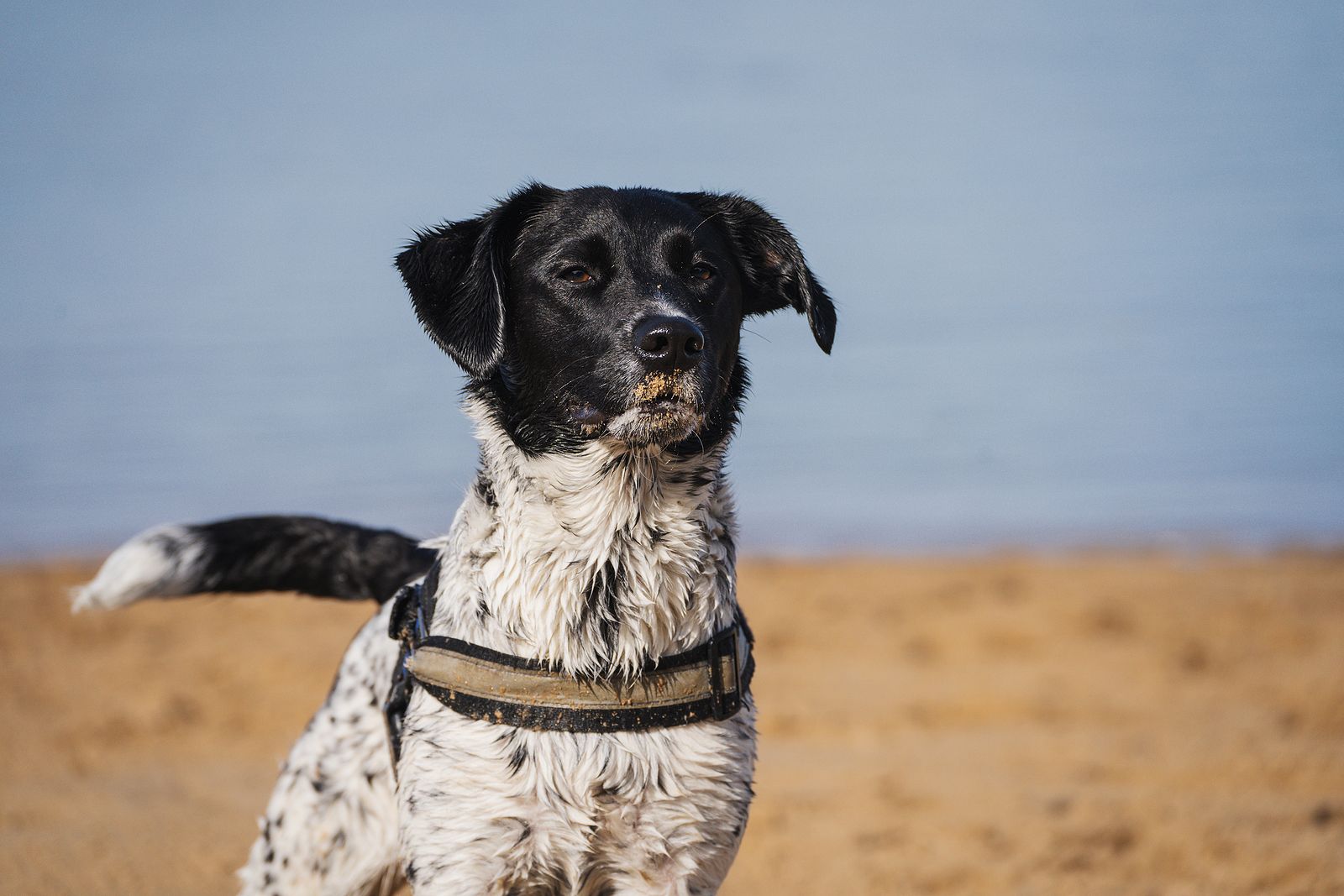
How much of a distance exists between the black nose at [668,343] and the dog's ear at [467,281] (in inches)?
15.1

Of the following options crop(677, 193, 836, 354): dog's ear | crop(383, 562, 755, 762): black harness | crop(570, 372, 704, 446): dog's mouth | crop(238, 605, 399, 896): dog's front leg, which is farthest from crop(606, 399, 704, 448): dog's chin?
crop(238, 605, 399, 896): dog's front leg

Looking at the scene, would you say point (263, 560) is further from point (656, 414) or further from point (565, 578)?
point (656, 414)

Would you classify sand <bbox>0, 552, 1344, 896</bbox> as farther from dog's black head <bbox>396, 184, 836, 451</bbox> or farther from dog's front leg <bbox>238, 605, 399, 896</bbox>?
dog's black head <bbox>396, 184, 836, 451</bbox>

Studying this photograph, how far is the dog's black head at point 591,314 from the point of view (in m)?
2.86

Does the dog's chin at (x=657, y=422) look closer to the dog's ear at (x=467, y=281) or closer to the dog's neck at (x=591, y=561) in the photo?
the dog's neck at (x=591, y=561)

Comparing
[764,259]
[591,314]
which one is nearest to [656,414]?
[591,314]

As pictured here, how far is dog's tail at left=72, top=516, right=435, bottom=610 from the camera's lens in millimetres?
3588

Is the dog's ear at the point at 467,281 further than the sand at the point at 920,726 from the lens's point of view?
No

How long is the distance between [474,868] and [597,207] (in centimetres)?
161

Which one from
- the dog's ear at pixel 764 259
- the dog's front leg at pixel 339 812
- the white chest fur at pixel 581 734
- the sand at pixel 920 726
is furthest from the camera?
the sand at pixel 920 726

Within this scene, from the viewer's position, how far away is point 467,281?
307 cm

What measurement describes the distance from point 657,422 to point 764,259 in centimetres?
88

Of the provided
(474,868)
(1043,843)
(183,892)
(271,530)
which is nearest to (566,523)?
(474,868)

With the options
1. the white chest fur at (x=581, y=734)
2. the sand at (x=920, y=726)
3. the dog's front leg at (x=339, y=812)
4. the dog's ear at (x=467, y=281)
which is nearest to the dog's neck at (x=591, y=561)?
the white chest fur at (x=581, y=734)
